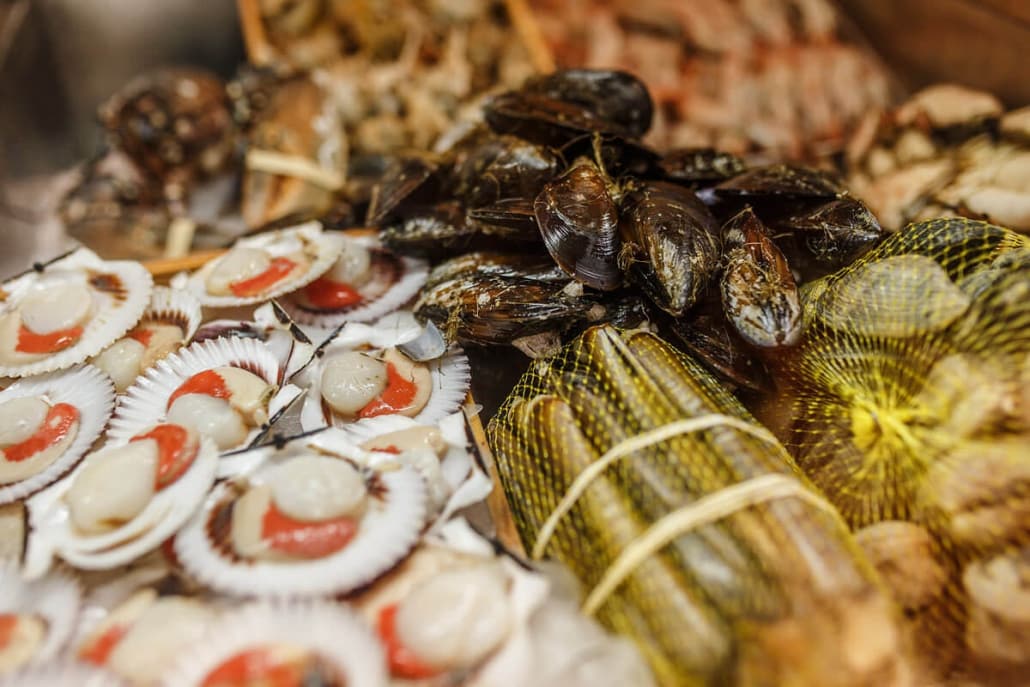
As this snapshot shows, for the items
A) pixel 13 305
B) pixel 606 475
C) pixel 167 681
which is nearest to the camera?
pixel 167 681

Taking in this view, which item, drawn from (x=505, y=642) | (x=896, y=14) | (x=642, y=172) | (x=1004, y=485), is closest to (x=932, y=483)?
(x=1004, y=485)

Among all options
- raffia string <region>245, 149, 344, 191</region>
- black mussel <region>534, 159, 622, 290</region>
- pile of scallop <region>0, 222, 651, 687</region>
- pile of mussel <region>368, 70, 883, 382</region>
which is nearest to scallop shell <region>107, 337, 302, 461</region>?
pile of scallop <region>0, 222, 651, 687</region>

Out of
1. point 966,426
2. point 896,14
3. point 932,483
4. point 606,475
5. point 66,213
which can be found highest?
point 896,14

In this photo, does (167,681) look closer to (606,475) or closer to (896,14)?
(606,475)

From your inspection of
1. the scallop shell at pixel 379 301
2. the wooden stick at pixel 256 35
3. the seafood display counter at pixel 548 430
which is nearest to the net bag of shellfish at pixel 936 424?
the seafood display counter at pixel 548 430

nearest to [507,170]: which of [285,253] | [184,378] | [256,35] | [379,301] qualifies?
[379,301]

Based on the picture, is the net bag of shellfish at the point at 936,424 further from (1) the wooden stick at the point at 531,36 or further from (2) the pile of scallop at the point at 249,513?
(1) the wooden stick at the point at 531,36

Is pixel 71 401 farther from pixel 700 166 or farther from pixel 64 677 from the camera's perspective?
pixel 700 166
